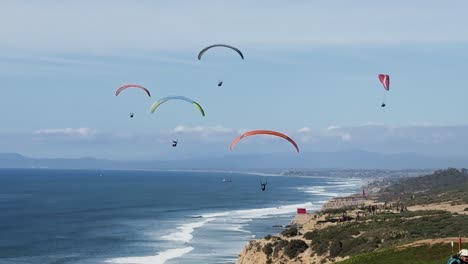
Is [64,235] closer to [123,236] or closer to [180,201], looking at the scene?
[123,236]

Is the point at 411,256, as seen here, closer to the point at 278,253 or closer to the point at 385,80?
the point at 385,80

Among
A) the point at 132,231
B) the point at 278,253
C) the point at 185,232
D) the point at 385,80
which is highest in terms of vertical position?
the point at 385,80

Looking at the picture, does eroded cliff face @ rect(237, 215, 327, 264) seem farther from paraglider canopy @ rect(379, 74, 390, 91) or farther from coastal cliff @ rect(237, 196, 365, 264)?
paraglider canopy @ rect(379, 74, 390, 91)

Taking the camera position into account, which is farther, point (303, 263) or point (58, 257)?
point (58, 257)

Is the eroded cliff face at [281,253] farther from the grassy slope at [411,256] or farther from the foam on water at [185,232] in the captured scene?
the foam on water at [185,232]

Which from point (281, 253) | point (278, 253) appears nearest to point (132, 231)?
point (278, 253)

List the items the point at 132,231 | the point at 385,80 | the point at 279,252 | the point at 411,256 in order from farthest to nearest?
the point at 132,231
the point at 279,252
the point at 385,80
the point at 411,256

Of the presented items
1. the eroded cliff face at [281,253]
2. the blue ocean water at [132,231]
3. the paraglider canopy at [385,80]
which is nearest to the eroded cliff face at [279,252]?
the eroded cliff face at [281,253]

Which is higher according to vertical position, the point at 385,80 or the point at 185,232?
the point at 385,80

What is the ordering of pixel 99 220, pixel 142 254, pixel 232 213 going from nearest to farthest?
pixel 142 254 → pixel 99 220 → pixel 232 213

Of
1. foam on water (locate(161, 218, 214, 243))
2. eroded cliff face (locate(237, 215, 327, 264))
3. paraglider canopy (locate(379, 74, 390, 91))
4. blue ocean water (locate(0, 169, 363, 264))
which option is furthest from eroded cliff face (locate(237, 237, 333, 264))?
foam on water (locate(161, 218, 214, 243))

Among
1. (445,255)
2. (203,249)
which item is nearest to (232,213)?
(203,249)
